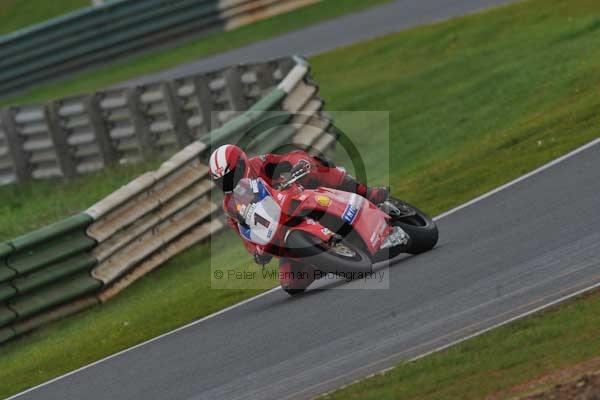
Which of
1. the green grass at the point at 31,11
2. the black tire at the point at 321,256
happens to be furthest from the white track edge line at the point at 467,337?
the green grass at the point at 31,11

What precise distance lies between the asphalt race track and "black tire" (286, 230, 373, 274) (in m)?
13.4

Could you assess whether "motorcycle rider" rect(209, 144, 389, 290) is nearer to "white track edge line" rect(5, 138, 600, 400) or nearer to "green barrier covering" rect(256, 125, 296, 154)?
"white track edge line" rect(5, 138, 600, 400)

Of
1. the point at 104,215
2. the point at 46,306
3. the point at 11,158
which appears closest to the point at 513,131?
the point at 104,215

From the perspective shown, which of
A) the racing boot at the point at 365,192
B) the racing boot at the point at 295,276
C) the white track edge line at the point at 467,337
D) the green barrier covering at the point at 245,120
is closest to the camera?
the white track edge line at the point at 467,337

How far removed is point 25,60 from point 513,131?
14.9m

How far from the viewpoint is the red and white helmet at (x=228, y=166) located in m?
10.1

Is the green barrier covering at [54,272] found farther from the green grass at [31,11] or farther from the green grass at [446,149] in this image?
the green grass at [31,11]

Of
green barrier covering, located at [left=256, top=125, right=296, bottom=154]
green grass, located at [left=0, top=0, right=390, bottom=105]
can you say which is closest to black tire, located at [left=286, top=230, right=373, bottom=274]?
green barrier covering, located at [left=256, top=125, right=296, bottom=154]

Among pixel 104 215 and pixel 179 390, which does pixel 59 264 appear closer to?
pixel 104 215

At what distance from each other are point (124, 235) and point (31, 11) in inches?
785

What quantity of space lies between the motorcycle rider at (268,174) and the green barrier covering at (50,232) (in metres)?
3.10

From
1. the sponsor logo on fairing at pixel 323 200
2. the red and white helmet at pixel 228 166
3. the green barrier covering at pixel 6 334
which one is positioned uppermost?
the red and white helmet at pixel 228 166

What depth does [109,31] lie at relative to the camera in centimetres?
2689

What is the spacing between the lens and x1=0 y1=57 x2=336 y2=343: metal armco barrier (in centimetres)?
1283
